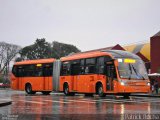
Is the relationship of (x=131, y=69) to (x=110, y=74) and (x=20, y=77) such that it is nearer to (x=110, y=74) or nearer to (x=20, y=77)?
(x=110, y=74)

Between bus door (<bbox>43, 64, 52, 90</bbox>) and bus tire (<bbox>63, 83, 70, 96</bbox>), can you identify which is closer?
bus tire (<bbox>63, 83, 70, 96</bbox>)

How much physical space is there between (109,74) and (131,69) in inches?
63.3

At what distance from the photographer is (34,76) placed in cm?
3809

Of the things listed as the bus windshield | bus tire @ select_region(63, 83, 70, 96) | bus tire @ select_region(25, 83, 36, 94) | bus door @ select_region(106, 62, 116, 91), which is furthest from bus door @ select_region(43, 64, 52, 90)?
the bus windshield

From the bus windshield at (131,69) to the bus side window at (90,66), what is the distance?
118 inches

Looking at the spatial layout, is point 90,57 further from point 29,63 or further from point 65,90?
point 29,63

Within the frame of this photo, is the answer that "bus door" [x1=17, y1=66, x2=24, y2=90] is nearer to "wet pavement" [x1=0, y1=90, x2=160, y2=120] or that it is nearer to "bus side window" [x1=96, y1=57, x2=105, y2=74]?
"bus side window" [x1=96, y1=57, x2=105, y2=74]

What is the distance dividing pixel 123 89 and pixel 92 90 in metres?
3.76

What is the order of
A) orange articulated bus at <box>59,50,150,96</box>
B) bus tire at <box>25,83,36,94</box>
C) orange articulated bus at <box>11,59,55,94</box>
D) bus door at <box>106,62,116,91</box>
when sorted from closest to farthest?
orange articulated bus at <box>59,50,150,96</box>
bus door at <box>106,62,116,91</box>
orange articulated bus at <box>11,59,55,94</box>
bus tire at <box>25,83,36,94</box>

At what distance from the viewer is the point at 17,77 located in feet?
131

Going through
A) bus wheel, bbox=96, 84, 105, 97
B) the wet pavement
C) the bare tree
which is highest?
the bare tree

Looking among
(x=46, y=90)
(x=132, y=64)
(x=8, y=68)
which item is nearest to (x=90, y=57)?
(x=132, y=64)

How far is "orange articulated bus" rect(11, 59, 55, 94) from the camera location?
36875mm

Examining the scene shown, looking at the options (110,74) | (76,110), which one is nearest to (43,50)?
(110,74)
